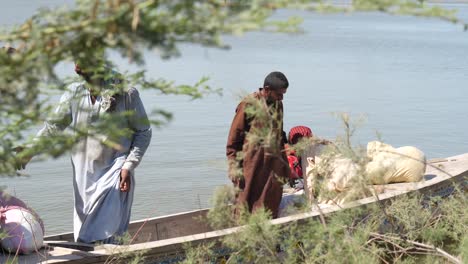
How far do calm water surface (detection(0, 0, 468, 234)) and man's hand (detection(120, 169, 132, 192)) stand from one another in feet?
2.93

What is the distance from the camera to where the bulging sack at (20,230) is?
536 cm

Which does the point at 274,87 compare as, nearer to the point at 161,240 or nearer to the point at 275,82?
the point at 275,82

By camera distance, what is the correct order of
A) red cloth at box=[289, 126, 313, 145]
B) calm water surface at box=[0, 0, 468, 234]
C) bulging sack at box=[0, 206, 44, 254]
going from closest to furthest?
bulging sack at box=[0, 206, 44, 254] < red cloth at box=[289, 126, 313, 145] < calm water surface at box=[0, 0, 468, 234]

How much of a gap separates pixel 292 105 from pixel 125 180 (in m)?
11.4

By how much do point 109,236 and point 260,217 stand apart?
1741 millimetres

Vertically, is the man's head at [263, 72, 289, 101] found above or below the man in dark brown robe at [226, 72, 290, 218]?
above

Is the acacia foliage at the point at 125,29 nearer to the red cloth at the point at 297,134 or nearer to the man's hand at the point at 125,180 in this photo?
the man's hand at the point at 125,180

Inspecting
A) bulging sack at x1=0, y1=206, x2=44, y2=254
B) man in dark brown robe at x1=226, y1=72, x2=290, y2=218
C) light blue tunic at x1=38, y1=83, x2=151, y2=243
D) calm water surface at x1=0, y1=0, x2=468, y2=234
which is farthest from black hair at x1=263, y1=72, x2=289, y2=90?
bulging sack at x1=0, y1=206, x2=44, y2=254

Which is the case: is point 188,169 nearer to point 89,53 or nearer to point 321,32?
point 89,53

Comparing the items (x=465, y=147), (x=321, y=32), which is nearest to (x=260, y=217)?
(x=465, y=147)

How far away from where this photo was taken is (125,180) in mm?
5910

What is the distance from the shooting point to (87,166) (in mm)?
5953

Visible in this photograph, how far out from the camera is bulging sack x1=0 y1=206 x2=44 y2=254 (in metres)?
5.36

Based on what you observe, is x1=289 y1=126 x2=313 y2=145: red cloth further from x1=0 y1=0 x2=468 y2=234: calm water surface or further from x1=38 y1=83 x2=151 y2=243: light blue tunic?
x1=38 y1=83 x2=151 y2=243: light blue tunic
